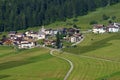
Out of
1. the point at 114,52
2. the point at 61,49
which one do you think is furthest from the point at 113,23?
the point at 114,52

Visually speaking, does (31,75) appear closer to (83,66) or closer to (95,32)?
(83,66)

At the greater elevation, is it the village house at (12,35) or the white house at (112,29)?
the white house at (112,29)

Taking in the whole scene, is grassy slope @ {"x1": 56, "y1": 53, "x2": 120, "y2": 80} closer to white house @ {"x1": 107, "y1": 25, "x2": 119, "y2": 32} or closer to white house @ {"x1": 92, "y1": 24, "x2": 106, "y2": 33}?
white house @ {"x1": 92, "y1": 24, "x2": 106, "y2": 33}

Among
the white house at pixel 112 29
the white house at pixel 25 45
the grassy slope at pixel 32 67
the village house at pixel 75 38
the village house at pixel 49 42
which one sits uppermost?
the white house at pixel 112 29

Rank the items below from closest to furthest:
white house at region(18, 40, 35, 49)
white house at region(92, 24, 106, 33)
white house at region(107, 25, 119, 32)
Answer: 1. white house at region(18, 40, 35, 49)
2. white house at region(107, 25, 119, 32)
3. white house at region(92, 24, 106, 33)

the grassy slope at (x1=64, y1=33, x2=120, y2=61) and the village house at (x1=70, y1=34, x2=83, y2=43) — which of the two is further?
the village house at (x1=70, y1=34, x2=83, y2=43)

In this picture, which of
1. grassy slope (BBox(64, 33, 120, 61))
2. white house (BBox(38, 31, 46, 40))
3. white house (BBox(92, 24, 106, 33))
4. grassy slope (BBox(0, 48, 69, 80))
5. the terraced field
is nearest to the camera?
the terraced field

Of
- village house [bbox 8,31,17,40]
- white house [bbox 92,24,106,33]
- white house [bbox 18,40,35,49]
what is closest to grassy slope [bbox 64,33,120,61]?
white house [bbox 92,24,106,33]

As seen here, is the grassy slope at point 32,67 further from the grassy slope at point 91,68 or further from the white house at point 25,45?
the white house at point 25,45

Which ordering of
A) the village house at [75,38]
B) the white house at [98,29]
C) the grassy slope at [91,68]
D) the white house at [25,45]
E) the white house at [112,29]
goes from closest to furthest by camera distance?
1. the grassy slope at [91,68]
2. the village house at [75,38]
3. the white house at [25,45]
4. the white house at [112,29]
5. the white house at [98,29]

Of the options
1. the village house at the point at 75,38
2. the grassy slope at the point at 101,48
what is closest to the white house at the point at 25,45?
the village house at the point at 75,38
